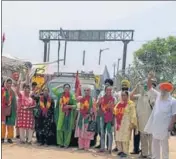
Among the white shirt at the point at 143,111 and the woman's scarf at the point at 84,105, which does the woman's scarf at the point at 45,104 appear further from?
the white shirt at the point at 143,111

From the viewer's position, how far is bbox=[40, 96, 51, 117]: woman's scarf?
9.29 meters

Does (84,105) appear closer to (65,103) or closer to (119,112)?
(65,103)

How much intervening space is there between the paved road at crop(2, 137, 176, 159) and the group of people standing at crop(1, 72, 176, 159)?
34cm

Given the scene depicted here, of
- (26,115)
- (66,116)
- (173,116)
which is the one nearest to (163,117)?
(173,116)

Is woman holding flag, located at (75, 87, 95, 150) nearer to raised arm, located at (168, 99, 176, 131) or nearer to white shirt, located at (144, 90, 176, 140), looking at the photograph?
white shirt, located at (144, 90, 176, 140)

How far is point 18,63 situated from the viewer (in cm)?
1606

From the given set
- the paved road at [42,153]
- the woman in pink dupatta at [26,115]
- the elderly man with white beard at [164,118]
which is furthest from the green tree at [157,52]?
the elderly man with white beard at [164,118]

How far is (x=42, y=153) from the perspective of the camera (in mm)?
8250

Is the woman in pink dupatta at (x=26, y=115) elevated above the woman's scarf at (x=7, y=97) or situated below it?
below

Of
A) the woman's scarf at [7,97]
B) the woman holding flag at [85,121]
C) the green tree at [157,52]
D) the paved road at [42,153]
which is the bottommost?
the paved road at [42,153]

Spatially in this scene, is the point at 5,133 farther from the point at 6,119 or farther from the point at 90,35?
the point at 90,35

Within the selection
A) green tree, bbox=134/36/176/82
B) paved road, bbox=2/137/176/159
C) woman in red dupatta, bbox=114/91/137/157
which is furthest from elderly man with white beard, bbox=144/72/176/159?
green tree, bbox=134/36/176/82

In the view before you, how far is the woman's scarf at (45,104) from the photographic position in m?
9.29

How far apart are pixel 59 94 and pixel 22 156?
1.90 meters
